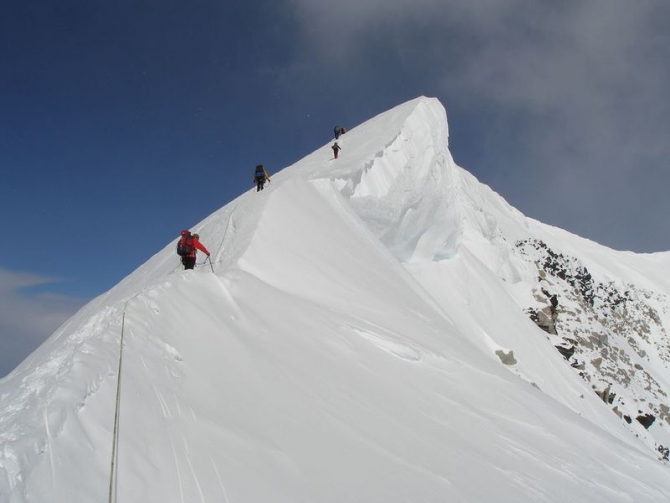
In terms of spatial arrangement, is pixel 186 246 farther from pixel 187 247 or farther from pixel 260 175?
pixel 260 175

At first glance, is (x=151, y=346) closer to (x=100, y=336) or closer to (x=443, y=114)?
(x=100, y=336)

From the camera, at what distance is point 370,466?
4211mm

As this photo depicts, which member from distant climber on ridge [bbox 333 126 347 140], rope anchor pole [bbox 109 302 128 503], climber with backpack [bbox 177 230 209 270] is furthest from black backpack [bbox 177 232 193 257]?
distant climber on ridge [bbox 333 126 347 140]

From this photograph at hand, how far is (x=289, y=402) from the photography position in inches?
192

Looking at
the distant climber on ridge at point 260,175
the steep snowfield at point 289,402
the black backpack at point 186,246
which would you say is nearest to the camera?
the steep snowfield at point 289,402

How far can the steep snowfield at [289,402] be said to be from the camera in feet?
10.5

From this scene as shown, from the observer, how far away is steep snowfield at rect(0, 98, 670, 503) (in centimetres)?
321

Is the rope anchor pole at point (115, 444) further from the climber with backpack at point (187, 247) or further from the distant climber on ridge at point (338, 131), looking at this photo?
the distant climber on ridge at point (338, 131)

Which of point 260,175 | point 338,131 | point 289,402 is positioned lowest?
point 289,402

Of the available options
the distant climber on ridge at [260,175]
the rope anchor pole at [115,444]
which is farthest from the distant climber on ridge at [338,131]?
the rope anchor pole at [115,444]

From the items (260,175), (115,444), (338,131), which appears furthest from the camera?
(338,131)

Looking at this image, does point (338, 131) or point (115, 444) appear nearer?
point (115, 444)

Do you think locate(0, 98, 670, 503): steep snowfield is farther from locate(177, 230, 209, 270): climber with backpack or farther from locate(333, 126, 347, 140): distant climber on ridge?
locate(333, 126, 347, 140): distant climber on ridge

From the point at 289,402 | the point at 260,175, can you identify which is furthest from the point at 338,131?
the point at 289,402
